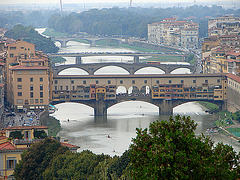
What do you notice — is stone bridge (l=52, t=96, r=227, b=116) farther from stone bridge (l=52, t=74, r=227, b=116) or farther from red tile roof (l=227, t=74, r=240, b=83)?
red tile roof (l=227, t=74, r=240, b=83)

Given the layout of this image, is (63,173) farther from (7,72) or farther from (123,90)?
(123,90)

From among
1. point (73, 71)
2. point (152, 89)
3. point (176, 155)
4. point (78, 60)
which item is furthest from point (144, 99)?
point (176, 155)

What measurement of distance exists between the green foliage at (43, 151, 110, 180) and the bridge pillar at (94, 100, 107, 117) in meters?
16.3

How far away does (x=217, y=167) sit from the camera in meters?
11.3

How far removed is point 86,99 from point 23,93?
3.88 m

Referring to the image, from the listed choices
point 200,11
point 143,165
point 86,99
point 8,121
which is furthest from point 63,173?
point 200,11

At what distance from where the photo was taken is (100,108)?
34062 mm

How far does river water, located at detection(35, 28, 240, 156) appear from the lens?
2645cm

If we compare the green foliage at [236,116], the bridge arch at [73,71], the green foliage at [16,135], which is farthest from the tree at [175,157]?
the bridge arch at [73,71]

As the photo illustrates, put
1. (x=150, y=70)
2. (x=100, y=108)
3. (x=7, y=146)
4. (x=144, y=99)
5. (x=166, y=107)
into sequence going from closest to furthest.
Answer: (x=7, y=146) < (x=100, y=108) < (x=166, y=107) < (x=144, y=99) < (x=150, y=70)

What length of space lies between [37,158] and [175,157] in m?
7.77

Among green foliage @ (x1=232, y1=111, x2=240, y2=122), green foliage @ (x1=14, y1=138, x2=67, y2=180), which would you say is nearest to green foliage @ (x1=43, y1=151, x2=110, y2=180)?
green foliage @ (x1=14, y1=138, x2=67, y2=180)

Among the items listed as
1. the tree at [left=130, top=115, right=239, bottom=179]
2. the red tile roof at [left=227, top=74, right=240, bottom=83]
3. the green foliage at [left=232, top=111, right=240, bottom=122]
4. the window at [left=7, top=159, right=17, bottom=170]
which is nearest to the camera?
the tree at [left=130, top=115, right=239, bottom=179]

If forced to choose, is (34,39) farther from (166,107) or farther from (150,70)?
(166,107)
